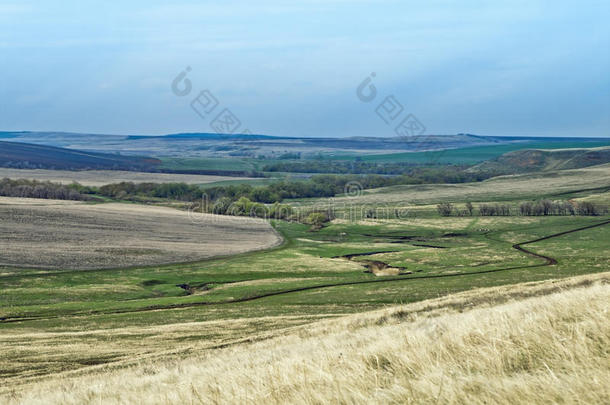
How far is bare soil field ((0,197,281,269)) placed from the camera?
229ft

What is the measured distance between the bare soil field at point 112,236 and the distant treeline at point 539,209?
42.0 m

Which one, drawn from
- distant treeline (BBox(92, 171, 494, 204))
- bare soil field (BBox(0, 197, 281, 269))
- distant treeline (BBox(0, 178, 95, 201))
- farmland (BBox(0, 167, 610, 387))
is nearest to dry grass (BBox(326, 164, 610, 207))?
distant treeline (BBox(92, 171, 494, 204))

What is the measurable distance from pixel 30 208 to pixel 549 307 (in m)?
92.2

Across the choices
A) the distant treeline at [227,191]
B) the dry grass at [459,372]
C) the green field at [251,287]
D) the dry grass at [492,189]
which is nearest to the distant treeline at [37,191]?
the distant treeline at [227,191]

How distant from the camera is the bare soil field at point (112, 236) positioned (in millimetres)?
69812

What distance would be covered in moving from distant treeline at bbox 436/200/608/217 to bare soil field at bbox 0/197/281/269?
42007 millimetres

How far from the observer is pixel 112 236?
83125 mm

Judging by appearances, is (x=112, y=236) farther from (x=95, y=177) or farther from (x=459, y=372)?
(x=95, y=177)

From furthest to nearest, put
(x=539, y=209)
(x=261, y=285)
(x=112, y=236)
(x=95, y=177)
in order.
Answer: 1. (x=95, y=177)
2. (x=539, y=209)
3. (x=112, y=236)
4. (x=261, y=285)

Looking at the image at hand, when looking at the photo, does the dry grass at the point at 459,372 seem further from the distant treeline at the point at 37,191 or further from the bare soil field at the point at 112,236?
the distant treeline at the point at 37,191

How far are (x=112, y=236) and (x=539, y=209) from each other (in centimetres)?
8103

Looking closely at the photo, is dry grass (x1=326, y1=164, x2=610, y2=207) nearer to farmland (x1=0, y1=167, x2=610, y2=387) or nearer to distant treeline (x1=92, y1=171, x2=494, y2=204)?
distant treeline (x1=92, y1=171, x2=494, y2=204)

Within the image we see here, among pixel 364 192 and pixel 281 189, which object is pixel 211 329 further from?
pixel 364 192

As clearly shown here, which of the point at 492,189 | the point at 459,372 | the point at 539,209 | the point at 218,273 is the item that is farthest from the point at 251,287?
the point at 492,189
